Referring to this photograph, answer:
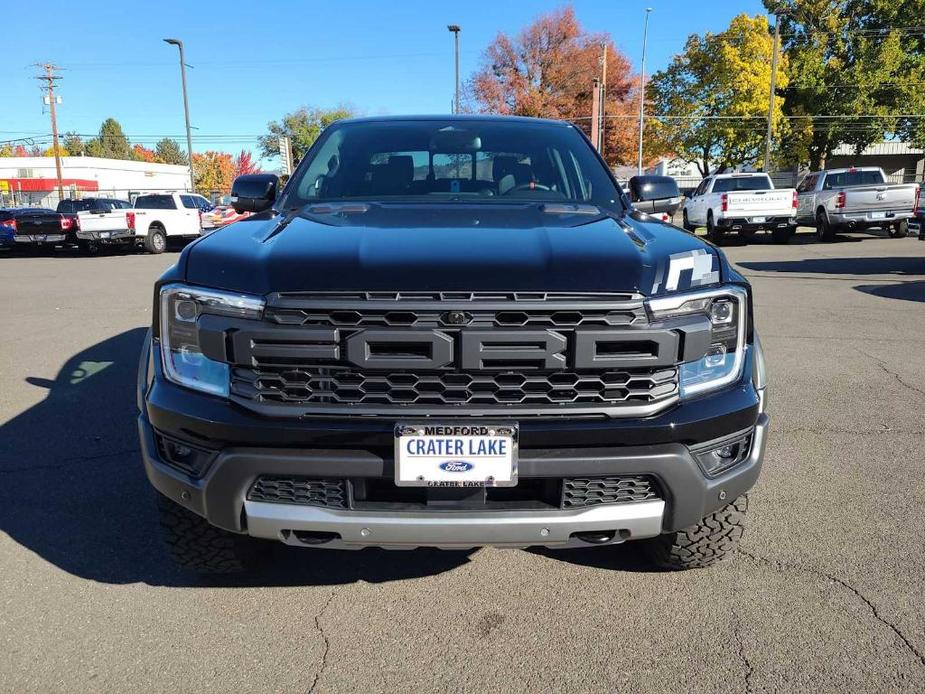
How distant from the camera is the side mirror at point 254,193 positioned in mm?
3805

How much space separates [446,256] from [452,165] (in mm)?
1537

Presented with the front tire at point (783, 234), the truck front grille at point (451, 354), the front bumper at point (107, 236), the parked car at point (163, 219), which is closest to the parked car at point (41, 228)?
the front bumper at point (107, 236)

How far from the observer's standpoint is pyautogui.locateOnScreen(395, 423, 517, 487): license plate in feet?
7.25

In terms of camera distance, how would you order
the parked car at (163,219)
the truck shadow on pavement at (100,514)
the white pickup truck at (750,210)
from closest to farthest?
the truck shadow on pavement at (100,514) → the white pickup truck at (750,210) → the parked car at (163,219)

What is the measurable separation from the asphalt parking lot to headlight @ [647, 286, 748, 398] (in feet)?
3.03

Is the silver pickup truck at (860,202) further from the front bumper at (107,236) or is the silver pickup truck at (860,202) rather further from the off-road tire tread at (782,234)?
the front bumper at (107,236)

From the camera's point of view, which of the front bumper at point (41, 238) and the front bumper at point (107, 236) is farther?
the front bumper at point (41, 238)

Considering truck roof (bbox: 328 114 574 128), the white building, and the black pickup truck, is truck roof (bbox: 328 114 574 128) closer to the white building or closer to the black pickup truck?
the black pickup truck

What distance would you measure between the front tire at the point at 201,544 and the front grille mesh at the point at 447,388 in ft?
2.30

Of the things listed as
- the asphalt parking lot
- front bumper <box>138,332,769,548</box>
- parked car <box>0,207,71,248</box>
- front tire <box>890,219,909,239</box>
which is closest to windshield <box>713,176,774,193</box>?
front tire <box>890,219,909,239</box>

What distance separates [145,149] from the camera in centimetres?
14175

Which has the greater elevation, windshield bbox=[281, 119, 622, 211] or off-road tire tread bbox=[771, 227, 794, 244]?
windshield bbox=[281, 119, 622, 211]

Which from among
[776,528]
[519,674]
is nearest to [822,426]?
[776,528]

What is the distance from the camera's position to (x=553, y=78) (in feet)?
169
